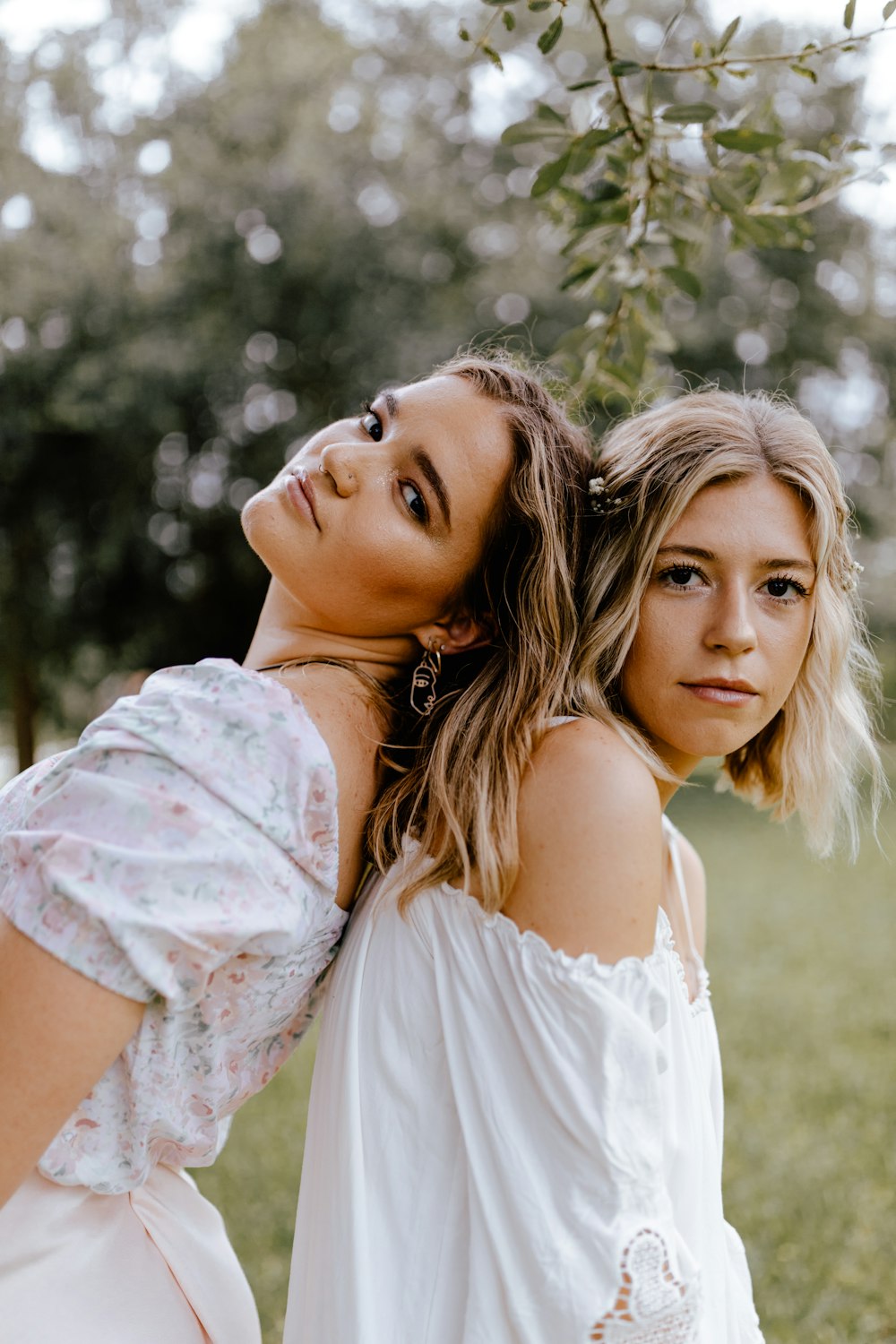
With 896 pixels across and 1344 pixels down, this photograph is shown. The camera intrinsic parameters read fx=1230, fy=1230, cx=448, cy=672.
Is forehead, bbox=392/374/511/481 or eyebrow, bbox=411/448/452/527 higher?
forehead, bbox=392/374/511/481

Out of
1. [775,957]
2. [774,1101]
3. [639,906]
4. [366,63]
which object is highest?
[366,63]

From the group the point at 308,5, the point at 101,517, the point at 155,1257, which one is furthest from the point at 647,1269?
the point at 308,5

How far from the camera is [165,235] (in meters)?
15.5

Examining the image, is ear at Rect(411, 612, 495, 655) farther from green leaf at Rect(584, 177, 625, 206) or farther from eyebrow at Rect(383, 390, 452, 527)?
green leaf at Rect(584, 177, 625, 206)

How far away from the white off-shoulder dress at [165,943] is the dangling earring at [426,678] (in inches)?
15.1

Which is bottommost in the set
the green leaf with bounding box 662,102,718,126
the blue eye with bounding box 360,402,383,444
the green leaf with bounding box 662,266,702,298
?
the blue eye with bounding box 360,402,383,444

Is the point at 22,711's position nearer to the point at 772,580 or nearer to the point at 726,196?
the point at 726,196

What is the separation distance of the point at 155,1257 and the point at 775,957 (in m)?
8.75

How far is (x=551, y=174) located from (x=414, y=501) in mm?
735

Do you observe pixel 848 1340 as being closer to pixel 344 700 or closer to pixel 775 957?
pixel 344 700

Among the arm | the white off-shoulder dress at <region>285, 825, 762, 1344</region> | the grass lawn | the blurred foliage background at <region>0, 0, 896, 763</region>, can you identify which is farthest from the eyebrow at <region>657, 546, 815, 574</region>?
the blurred foliage background at <region>0, 0, 896, 763</region>

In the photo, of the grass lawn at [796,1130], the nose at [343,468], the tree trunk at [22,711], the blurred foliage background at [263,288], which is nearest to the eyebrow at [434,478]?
the nose at [343,468]

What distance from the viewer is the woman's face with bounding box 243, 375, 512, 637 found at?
2088mm

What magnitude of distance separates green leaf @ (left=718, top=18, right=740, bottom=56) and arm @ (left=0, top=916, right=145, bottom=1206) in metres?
1.87
